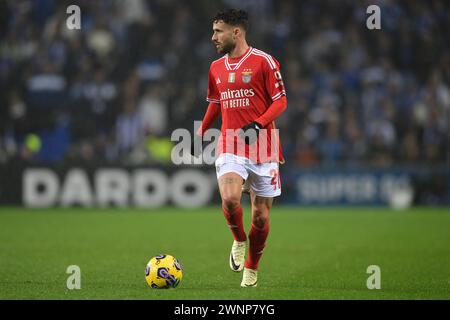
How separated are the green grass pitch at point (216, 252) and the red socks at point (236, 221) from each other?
48 centimetres

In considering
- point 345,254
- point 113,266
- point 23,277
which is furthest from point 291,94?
point 23,277

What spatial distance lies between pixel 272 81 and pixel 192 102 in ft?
40.5

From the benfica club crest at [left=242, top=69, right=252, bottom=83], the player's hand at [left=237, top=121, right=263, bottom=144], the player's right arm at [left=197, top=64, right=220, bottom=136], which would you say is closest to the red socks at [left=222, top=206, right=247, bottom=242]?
the player's hand at [left=237, top=121, right=263, bottom=144]

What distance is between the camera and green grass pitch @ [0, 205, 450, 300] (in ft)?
25.8

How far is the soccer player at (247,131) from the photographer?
8.16 meters

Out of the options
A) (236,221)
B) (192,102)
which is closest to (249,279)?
(236,221)

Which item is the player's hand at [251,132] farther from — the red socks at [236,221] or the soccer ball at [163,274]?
the soccer ball at [163,274]

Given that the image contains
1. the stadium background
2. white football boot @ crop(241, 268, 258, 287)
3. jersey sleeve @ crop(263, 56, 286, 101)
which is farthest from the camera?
the stadium background

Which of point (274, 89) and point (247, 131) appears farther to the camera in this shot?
point (274, 89)

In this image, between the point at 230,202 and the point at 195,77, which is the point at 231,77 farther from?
the point at 195,77

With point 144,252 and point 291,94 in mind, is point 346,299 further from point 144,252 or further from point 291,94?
point 291,94

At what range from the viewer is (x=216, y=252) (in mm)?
11750

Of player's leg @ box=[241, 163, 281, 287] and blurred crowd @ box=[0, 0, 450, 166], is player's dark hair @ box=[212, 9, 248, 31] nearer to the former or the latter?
player's leg @ box=[241, 163, 281, 287]

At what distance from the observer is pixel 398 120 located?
20.7 metres
